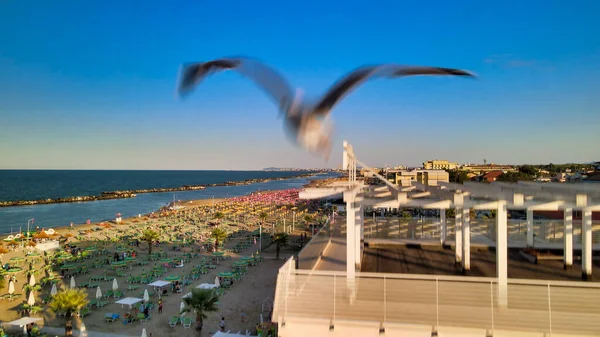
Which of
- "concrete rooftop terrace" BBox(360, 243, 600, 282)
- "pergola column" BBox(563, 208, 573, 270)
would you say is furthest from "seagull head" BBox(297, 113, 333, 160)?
"pergola column" BBox(563, 208, 573, 270)

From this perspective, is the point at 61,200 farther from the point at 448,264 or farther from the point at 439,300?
the point at 439,300

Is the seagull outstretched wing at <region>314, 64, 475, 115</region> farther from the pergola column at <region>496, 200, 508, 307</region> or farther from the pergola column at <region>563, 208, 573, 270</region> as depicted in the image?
the pergola column at <region>563, 208, 573, 270</region>

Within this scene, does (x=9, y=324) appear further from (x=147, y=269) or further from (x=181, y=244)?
(x=181, y=244)

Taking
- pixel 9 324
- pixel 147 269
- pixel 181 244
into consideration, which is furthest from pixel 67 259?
pixel 9 324

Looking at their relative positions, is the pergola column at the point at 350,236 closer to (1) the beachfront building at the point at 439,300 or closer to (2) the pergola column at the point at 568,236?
(1) the beachfront building at the point at 439,300

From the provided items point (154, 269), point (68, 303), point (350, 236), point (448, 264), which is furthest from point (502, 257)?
point (154, 269)
